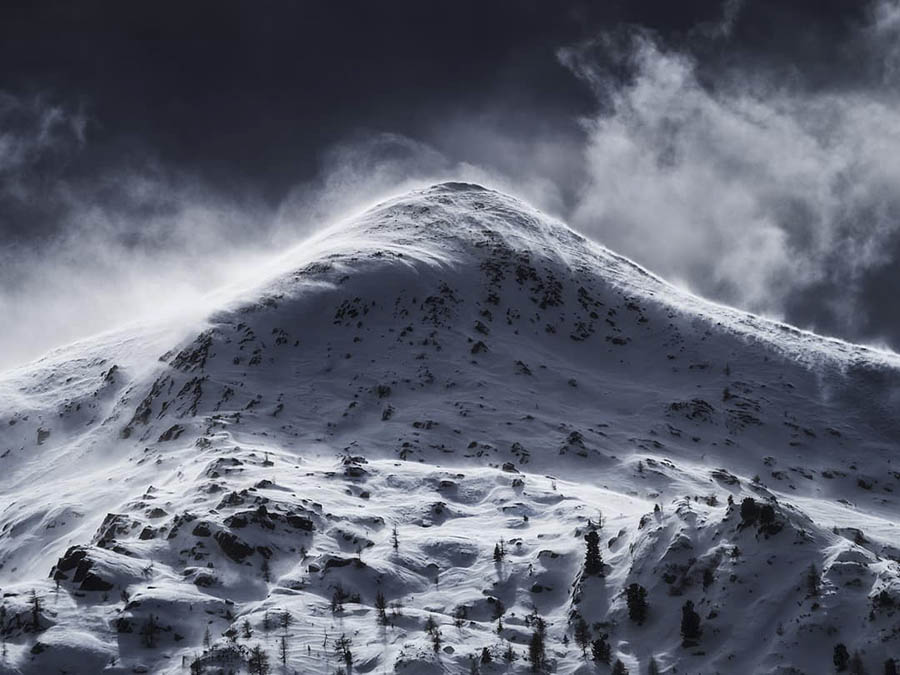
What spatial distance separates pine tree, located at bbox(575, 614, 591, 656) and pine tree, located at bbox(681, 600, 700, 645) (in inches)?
195

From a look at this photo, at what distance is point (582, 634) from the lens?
47.0 m

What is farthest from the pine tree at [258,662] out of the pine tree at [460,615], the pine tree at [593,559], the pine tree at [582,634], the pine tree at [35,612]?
the pine tree at [593,559]

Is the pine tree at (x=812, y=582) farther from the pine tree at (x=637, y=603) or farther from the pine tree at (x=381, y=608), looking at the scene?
the pine tree at (x=381, y=608)

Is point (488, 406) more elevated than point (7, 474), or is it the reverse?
point (488, 406)

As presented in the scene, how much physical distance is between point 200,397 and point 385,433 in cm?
1929

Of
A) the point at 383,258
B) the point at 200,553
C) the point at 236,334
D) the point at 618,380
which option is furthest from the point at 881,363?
the point at 200,553

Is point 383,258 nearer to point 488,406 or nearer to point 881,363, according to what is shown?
point 488,406

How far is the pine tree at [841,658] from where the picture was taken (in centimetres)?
4078

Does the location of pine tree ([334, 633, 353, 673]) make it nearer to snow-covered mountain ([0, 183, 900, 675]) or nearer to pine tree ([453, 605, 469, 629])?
snow-covered mountain ([0, 183, 900, 675])

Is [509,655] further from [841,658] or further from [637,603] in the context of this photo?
[841,658]

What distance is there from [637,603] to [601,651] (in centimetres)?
414

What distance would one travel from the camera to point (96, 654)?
1679 inches

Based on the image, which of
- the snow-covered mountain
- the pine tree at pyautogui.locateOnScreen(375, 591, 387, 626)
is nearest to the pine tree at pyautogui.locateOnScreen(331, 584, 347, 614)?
the snow-covered mountain

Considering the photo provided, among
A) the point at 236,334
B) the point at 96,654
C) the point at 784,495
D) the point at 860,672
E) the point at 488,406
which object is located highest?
the point at 236,334
